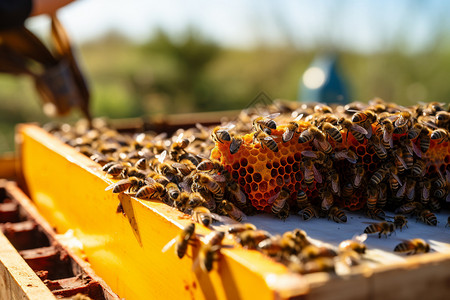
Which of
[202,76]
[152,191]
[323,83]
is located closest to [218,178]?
[152,191]

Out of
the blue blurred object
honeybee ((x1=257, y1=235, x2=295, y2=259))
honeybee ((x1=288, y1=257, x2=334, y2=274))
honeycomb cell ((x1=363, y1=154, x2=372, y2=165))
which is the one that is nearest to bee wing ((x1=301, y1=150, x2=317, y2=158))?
honeycomb cell ((x1=363, y1=154, x2=372, y2=165))

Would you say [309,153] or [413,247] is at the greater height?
[309,153]

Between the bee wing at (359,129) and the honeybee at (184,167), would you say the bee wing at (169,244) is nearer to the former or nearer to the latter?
the honeybee at (184,167)

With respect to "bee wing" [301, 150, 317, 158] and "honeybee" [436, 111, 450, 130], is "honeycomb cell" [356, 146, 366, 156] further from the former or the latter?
"honeybee" [436, 111, 450, 130]

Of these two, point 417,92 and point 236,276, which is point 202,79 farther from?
point 236,276

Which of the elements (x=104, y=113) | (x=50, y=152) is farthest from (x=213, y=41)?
(x=50, y=152)

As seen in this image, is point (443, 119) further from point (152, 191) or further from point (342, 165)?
point (152, 191)
